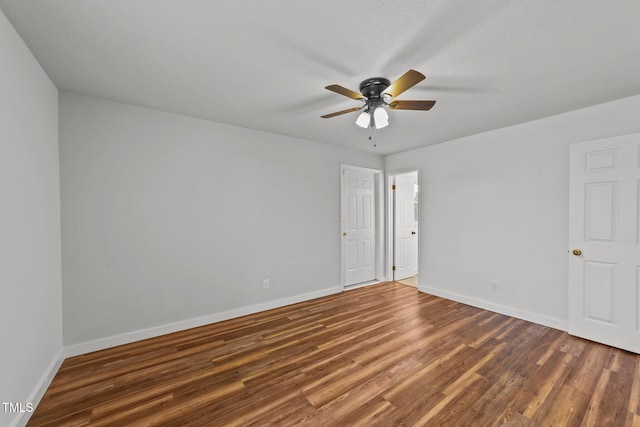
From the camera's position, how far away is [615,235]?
2549 mm

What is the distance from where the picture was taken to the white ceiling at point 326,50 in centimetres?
142

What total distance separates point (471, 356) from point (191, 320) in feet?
9.70

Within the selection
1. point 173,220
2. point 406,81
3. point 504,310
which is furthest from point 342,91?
point 504,310

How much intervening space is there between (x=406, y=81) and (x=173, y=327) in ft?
10.8

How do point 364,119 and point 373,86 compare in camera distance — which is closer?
point 373,86

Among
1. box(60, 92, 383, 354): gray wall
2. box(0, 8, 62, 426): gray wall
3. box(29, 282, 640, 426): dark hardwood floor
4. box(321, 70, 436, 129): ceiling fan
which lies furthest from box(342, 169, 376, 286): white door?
box(0, 8, 62, 426): gray wall

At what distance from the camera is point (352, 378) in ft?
6.78

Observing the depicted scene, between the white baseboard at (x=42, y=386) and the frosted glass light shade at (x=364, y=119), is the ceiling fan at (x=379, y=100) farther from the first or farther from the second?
the white baseboard at (x=42, y=386)

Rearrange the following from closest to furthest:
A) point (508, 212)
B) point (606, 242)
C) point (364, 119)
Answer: point (364, 119) → point (606, 242) → point (508, 212)

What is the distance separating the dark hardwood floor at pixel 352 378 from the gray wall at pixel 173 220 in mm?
353

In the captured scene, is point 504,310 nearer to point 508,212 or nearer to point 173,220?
point 508,212

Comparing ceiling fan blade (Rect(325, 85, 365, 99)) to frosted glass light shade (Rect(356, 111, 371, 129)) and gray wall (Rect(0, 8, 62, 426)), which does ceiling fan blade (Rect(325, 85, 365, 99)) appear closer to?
frosted glass light shade (Rect(356, 111, 371, 129))

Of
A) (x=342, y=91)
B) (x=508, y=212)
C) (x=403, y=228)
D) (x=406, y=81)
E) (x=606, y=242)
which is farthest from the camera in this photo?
(x=403, y=228)

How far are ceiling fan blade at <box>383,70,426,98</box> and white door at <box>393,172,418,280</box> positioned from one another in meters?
3.21
